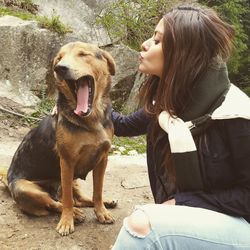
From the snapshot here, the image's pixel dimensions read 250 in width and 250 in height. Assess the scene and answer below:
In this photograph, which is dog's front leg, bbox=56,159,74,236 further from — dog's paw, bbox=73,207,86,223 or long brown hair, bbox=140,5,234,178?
long brown hair, bbox=140,5,234,178

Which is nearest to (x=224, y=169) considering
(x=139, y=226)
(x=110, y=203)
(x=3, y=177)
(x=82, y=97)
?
(x=139, y=226)

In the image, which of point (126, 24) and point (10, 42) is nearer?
point (10, 42)

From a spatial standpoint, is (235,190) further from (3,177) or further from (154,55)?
(3,177)

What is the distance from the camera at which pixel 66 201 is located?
3590 millimetres

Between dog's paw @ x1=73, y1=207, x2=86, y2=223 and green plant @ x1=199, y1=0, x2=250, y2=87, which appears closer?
dog's paw @ x1=73, y1=207, x2=86, y2=223

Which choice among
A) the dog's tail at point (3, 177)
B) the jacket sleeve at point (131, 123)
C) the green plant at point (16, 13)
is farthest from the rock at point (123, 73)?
the jacket sleeve at point (131, 123)

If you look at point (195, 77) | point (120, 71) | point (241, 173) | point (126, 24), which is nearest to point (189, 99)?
point (195, 77)

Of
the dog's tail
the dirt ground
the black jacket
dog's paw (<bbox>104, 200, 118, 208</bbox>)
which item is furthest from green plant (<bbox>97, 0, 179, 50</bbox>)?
the black jacket

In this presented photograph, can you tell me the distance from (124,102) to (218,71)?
641cm

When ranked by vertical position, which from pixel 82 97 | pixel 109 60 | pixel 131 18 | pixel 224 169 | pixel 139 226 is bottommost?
pixel 131 18

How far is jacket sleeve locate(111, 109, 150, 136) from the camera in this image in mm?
3697

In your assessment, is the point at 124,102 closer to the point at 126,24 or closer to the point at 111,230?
the point at 126,24

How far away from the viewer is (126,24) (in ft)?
31.2

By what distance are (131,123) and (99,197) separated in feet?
2.36
